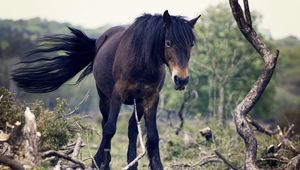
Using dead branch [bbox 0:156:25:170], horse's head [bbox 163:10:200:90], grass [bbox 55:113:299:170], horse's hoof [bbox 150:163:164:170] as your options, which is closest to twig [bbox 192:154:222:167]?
grass [bbox 55:113:299:170]

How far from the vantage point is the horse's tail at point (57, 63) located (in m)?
10.8

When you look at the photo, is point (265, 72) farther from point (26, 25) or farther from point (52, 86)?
point (26, 25)

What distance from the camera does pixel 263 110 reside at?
3650cm

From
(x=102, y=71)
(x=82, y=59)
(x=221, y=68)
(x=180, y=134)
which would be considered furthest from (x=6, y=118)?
(x=221, y=68)

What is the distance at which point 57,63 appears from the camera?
10.9 m

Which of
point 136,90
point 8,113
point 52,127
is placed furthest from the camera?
point 52,127

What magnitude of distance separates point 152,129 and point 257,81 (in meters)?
1.79

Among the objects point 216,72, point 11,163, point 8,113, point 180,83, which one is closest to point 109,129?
point 8,113

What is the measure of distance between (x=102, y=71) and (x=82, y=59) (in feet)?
4.52

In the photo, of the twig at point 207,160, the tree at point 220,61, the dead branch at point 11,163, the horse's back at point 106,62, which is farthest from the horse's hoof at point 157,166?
the tree at point 220,61

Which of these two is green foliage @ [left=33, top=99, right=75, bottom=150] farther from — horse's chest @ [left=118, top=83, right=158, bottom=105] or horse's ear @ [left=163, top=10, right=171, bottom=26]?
horse's ear @ [left=163, top=10, right=171, bottom=26]

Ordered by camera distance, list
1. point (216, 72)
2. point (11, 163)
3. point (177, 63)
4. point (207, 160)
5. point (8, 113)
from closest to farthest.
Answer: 1. point (11, 163)
2. point (177, 63)
3. point (8, 113)
4. point (207, 160)
5. point (216, 72)

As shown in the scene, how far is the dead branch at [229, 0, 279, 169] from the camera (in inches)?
318

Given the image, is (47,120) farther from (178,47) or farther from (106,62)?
(178,47)
